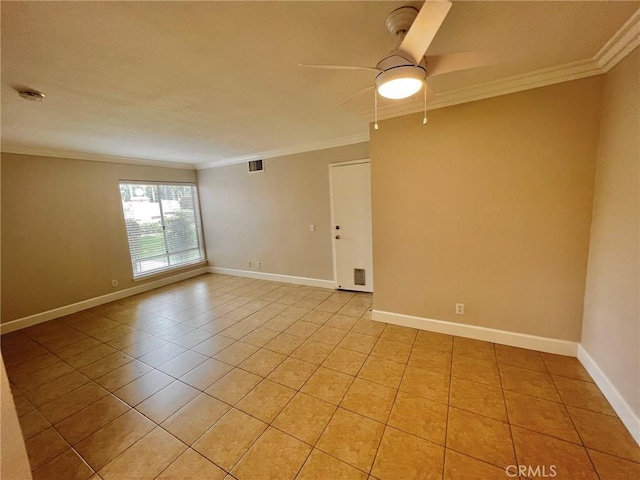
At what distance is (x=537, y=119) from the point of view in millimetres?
2164

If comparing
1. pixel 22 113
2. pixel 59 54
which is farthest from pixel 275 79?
pixel 22 113

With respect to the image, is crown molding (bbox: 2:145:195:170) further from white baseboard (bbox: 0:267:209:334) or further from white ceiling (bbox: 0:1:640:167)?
white baseboard (bbox: 0:267:209:334)

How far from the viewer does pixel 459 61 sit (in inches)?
54.9

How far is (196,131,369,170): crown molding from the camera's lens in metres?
3.84

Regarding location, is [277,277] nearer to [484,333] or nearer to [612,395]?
[484,333]

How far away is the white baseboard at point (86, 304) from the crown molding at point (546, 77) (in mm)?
4915

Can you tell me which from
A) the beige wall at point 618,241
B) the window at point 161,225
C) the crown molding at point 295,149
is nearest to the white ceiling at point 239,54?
the beige wall at point 618,241

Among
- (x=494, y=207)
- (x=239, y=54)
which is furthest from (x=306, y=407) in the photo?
(x=239, y=54)

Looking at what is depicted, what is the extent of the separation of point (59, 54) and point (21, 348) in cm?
335

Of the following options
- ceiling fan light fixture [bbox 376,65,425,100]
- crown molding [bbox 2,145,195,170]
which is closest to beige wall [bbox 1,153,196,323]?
crown molding [bbox 2,145,195,170]

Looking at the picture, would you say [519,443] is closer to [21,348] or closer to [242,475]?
[242,475]

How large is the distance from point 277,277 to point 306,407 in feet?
10.7

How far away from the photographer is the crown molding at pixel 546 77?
5.17ft

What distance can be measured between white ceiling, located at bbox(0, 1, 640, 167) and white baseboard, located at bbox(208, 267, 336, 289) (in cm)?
269
